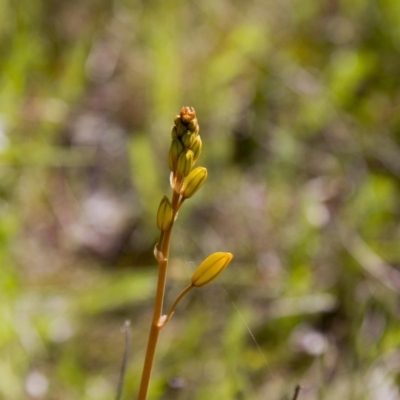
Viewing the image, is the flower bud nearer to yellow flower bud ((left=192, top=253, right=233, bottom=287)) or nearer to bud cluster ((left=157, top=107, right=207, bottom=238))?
bud cluster ((left=157, top=107, right=207, bottom=238))

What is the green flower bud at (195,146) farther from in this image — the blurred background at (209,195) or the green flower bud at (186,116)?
the blurred background at (209,195)

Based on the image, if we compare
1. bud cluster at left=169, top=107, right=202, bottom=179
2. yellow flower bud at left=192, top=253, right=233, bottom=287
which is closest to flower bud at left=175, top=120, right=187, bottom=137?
bud cluster at left=169, top=107, right=202, bottom=179

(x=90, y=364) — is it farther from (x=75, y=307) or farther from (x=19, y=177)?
(x=19, y=177)

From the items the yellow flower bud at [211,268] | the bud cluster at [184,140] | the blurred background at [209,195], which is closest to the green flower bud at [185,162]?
the bud cluster at [184,140]

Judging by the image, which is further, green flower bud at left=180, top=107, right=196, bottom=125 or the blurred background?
the blurred background

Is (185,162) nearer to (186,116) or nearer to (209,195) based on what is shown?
(186,116)

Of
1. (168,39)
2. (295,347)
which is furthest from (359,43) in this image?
(295,347)

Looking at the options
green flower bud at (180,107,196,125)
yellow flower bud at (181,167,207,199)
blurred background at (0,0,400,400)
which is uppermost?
green flower bud at (180,107,196,125)
